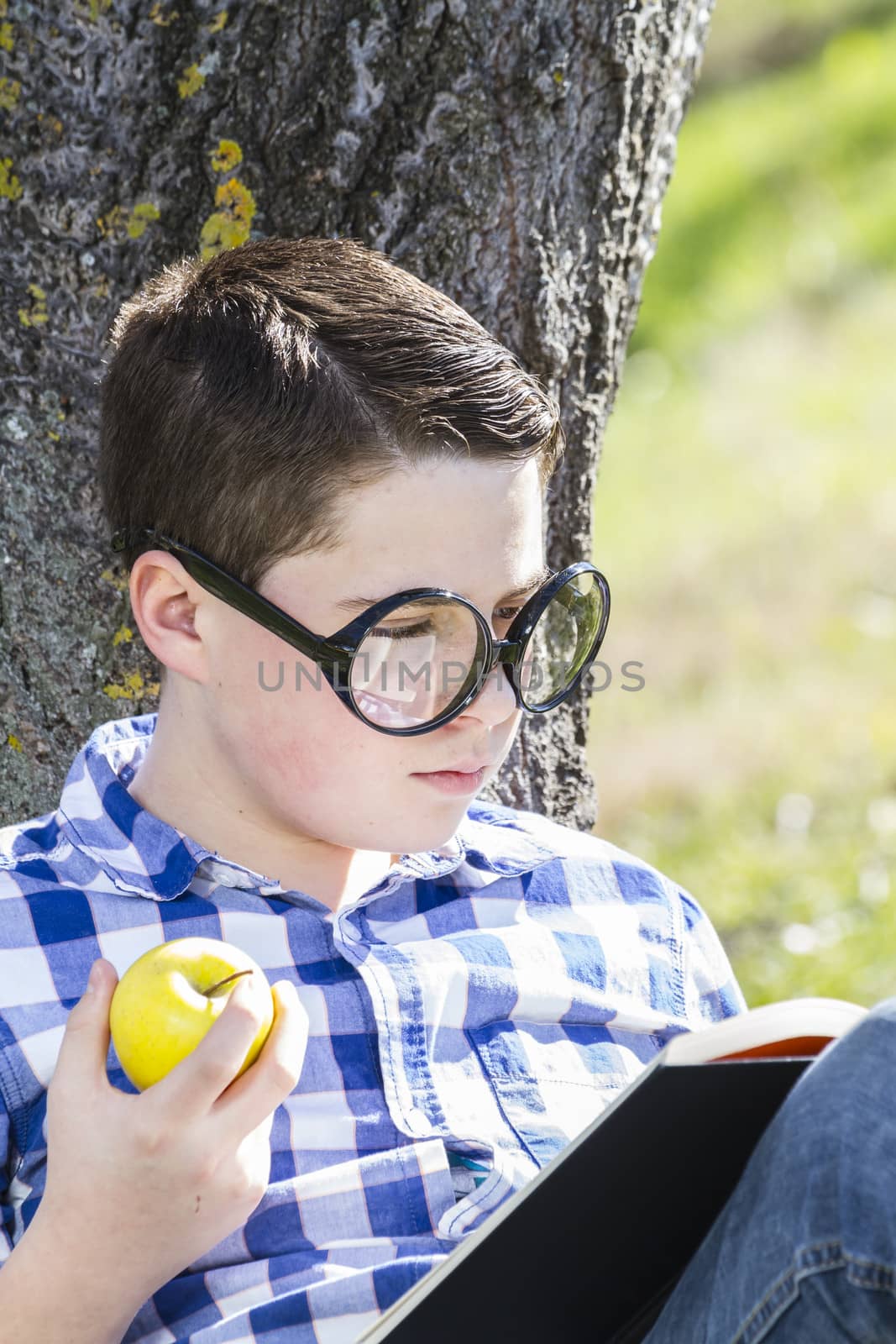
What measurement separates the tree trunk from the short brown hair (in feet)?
0.82

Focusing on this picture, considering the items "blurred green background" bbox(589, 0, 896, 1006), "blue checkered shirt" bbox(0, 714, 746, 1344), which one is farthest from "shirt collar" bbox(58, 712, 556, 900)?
"blurred green background" bbox(589, 0, 896, 1006)

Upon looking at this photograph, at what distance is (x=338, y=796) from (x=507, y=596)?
33cm

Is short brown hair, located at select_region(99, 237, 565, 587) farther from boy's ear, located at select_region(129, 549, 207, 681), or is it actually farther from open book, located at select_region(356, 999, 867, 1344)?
open book, located at select_region(356, 999, 867, 1344)

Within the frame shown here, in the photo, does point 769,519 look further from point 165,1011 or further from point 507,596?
point 165,1011

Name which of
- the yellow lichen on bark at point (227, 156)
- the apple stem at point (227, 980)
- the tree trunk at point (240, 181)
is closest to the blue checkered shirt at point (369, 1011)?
the apple stem at point (227, 980)

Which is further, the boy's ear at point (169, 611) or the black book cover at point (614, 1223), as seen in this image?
the boy's ear at point (169, 611)

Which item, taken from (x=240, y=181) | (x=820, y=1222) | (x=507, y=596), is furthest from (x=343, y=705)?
(x=240, y=181)

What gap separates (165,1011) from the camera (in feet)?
4.93

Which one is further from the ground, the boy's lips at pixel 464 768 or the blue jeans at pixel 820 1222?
the boy's lips at pixel 464 768

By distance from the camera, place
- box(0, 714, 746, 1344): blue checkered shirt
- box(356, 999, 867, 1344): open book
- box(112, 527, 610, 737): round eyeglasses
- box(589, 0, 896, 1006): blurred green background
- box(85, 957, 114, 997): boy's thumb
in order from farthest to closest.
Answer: box(589, 0, 896, 1006): blurred green background, box(112, 527, 610, 737): round eyeglasses, box(0, 714, 746, 1344): blue checkered shirt, box(85, 957, 114, 997): boy's thumb, box(356, 999, 867, 1344): open book

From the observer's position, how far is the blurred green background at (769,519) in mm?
4758

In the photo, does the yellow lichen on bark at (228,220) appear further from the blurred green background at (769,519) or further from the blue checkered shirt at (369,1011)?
the blurred green background at (769,519)

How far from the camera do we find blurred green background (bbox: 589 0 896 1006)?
4.76 meters

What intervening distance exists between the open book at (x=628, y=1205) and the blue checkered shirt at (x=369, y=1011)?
0.62 ft
